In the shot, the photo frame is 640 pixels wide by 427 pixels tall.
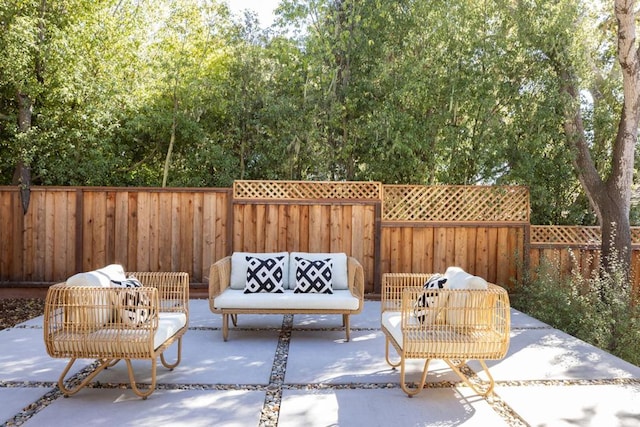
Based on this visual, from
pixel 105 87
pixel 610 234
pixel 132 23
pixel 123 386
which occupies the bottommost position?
pixel 123 386

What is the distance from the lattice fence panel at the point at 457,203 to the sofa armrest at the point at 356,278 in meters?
2.12

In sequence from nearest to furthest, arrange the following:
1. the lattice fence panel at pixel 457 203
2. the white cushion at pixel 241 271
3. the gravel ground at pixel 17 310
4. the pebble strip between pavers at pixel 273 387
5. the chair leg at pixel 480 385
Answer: the pebble strip between pavers at pixel 273 387, the chair leg at pixel 480 385, the white cushion at pixel 241 271, the gravel ground at pixel 17 310, the lattice fence panel at pixel 457 203

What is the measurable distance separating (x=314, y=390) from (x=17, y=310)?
15.6 feet

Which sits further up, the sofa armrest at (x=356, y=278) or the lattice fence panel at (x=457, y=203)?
the lattice fence panel at (x=457, y=203)

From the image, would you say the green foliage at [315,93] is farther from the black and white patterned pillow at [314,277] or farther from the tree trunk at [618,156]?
the black and white patterned pillow at [314,277]

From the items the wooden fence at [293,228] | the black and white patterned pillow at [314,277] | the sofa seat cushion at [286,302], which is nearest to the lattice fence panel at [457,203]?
the wooden fence at [293,228]

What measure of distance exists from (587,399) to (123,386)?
10.0 ft

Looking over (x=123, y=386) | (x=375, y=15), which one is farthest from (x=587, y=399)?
(x=375, y=15)

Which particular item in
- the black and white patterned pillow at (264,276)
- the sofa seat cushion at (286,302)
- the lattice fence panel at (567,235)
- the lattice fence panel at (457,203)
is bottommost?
the sofa seat cushion at (286,302)

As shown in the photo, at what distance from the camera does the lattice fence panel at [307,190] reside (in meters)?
7.53

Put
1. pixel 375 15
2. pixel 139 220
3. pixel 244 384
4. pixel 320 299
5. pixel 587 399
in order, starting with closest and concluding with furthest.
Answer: pixel 587 399 → pixel 244 384 → pixel 320 299 → pixel 139 220 → pixel 375 15

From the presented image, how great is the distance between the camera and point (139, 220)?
24.6 feet

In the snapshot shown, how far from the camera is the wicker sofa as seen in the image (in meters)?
5.05

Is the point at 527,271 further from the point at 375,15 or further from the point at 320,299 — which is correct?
the point at 375,15
